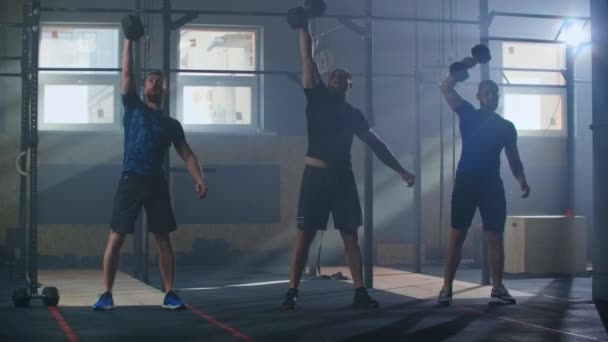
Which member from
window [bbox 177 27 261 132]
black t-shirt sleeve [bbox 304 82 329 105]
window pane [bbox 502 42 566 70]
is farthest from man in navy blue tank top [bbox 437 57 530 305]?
window pane [bbox 502 42 566 70]

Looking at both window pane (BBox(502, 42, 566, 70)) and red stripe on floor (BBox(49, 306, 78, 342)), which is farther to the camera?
window pane (BBox(502, 42, 566, 70))

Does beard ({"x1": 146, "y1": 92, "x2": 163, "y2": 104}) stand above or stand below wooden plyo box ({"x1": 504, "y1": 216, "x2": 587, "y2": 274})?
above

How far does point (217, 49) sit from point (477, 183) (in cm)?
562

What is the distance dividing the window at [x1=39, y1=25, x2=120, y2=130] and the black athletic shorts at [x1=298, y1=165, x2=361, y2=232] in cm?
562

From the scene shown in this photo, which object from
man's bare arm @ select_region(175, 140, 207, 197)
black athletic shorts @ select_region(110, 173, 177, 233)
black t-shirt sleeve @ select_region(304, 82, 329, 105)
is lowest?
black athletic shorts @ select_region(110, 173, 177, 233)

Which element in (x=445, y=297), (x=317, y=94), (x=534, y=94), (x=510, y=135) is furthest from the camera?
(x=534, y=94)

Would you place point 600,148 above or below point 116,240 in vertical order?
above

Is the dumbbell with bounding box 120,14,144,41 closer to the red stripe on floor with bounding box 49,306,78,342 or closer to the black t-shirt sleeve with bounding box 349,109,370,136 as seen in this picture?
the black t-shirt sleeve with bounding box 349,109,370,136

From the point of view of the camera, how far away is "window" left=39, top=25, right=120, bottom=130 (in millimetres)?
10484

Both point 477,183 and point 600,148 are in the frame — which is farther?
point 477,183

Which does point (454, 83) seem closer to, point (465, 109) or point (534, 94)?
point (465, 109)

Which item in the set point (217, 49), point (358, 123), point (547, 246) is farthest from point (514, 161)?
point (217, 49)

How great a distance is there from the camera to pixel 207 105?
35.6 feet

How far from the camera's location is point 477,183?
18.8ft
